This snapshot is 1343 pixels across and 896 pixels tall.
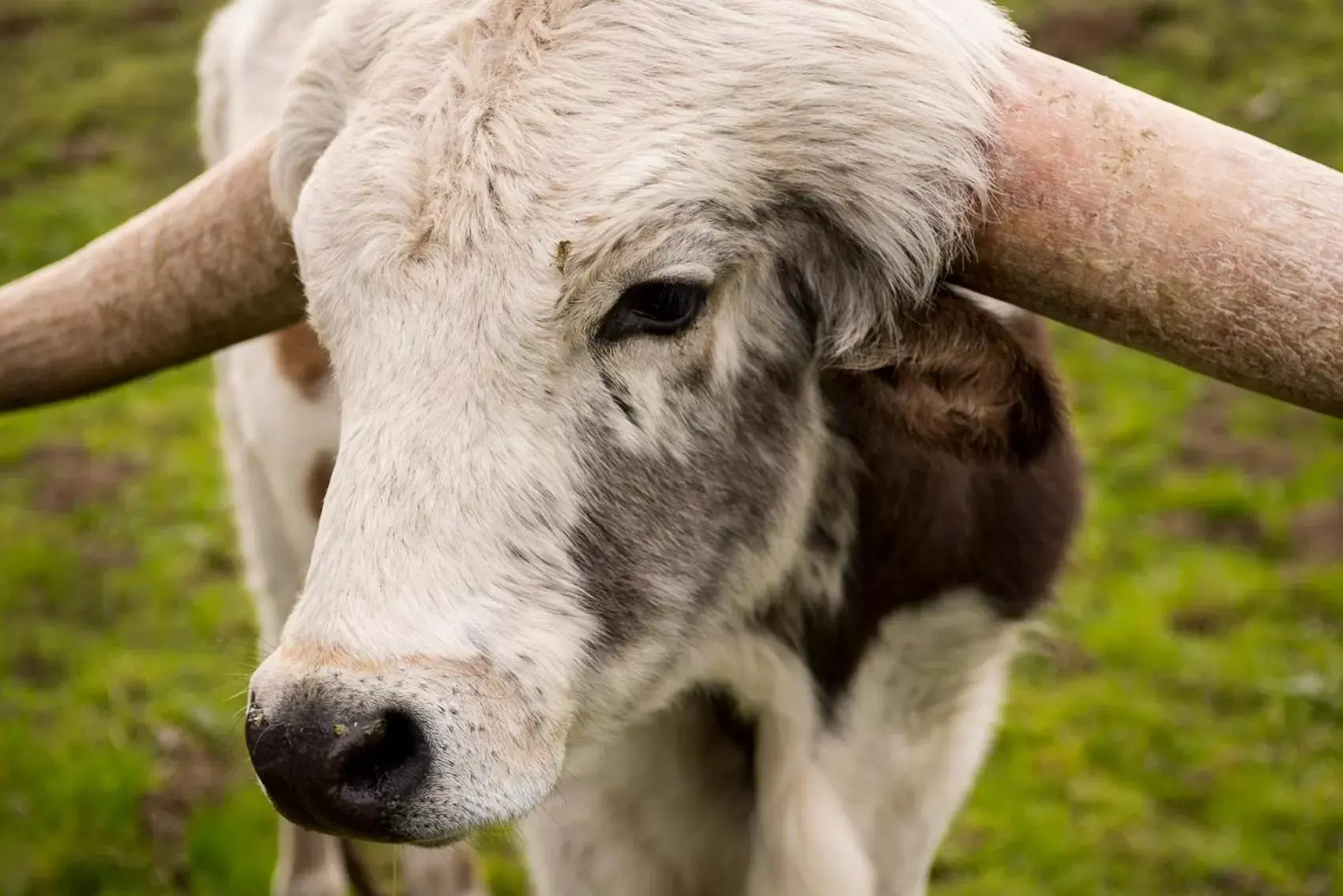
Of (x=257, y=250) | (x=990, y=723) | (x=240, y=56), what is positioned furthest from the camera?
(x=240, y=56)

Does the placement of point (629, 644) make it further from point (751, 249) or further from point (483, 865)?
point (483, 865)

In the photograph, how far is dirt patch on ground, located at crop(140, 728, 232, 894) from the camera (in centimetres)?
500

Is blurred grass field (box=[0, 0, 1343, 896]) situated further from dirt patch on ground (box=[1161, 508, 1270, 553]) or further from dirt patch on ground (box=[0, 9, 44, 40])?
dirt patch on ground (box=[0, 9, 44, 40])

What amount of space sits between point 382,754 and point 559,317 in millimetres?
709

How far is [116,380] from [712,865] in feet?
5.62

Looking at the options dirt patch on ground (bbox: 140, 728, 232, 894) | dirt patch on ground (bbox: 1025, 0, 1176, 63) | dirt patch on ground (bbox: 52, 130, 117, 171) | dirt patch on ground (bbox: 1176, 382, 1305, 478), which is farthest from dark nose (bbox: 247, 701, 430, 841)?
dirt patch on ground (bbox: 52, 130, 117, 171)

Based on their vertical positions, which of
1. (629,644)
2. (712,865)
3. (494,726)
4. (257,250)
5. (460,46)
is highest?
(460,46)

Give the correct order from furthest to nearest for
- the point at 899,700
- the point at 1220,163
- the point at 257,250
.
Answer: the point at 899,700
the point at 257,250
the point at 1220,163

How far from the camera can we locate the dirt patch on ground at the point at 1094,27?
10484 millimetres

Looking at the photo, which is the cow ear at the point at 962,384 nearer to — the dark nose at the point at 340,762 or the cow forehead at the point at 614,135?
the cow forehead at the point at 614,135

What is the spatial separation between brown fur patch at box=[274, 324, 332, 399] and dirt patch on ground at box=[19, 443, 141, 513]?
4.12 metres

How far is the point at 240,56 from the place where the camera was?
13.6ft

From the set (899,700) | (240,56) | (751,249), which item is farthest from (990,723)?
(240,56)

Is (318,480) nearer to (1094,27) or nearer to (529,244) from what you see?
(529,244)
